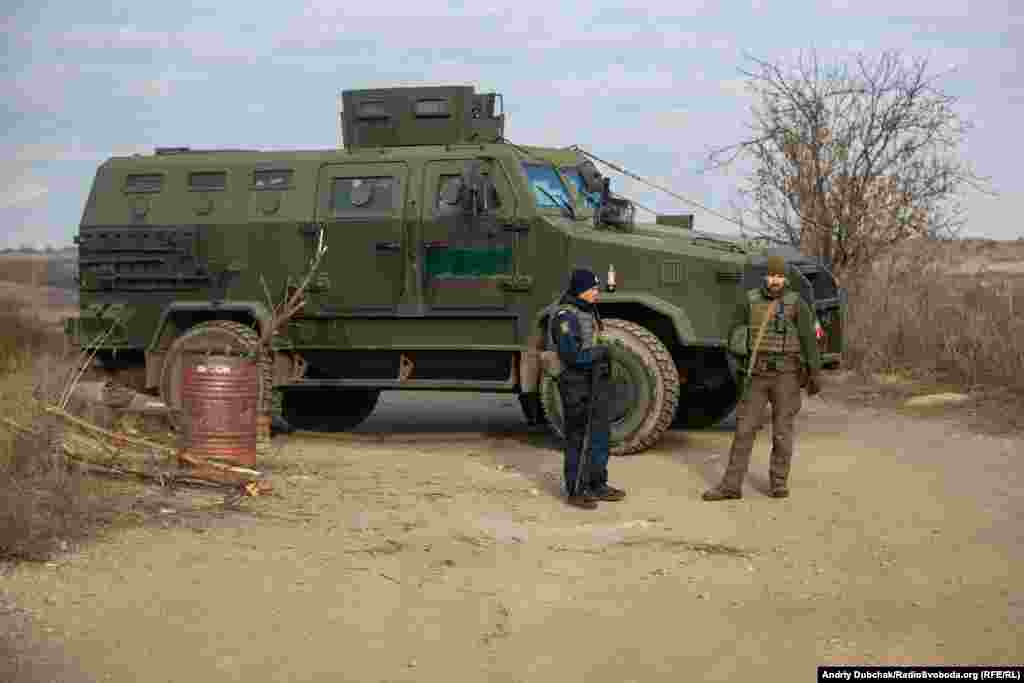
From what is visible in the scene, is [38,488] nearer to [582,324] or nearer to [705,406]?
[582,324]

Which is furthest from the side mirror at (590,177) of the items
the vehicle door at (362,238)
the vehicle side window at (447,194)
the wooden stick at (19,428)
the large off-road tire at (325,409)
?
the wooden stick at (19,428)

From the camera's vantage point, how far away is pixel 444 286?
10.7 metres

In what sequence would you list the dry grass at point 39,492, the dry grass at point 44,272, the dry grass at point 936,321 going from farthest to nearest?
the dry grass at point 936,321 → the dry grass at point 44,272 → the dry grass at point 39,492

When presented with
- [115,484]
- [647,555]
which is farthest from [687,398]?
[115,484]

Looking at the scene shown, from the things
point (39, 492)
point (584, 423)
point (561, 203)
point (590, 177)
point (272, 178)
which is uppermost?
point (590, 177)

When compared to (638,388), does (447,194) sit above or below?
above

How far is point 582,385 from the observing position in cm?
862

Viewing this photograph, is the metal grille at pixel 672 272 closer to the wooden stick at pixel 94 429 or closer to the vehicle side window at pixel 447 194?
the vehicle side window at pixel 447 194

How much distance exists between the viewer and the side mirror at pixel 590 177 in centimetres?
1117

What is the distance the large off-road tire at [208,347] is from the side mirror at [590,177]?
2.94m

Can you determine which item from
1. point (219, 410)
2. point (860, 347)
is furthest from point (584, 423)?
point (860, 347)

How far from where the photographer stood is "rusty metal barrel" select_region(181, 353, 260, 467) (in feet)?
29.8

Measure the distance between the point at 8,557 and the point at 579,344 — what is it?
3.58 metres

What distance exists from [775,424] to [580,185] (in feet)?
10.4
